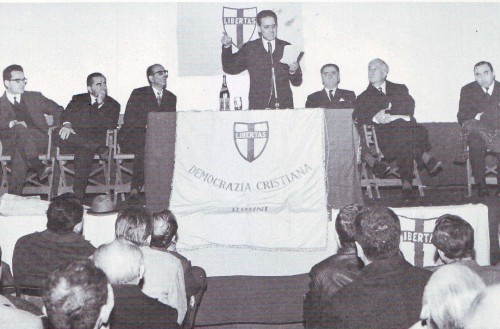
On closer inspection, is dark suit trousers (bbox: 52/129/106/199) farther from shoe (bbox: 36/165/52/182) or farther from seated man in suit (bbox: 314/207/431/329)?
seated man in suit (bbox: 314/207/431/329)

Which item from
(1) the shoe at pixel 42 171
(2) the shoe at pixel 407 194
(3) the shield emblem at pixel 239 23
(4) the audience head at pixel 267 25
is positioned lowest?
(2) the shoe at pixel 407 194

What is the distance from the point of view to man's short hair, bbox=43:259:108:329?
1299 millimetres

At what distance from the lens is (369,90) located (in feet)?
20.0

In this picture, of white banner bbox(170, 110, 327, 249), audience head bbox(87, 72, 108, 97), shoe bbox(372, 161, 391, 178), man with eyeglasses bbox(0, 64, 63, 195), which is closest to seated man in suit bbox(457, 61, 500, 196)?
shoe bbox(372, 161, 391, 178)

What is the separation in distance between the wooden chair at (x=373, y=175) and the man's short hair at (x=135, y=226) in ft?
10.7

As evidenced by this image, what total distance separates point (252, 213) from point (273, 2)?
3.63 metres

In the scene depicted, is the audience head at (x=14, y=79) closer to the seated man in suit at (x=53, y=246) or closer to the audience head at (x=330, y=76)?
the audience head at (x=330, y=76)

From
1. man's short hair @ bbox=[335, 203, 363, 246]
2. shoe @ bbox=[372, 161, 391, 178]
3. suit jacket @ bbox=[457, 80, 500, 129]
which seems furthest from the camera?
suit jacket @ bbox=[457, 80, 500, 129]

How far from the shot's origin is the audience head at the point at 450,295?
3.98 feet

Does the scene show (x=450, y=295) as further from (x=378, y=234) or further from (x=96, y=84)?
(x=96, y=84)

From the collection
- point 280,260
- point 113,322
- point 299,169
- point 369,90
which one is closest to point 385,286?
point 113,322

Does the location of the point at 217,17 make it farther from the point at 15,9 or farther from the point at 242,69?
the point at 15,9

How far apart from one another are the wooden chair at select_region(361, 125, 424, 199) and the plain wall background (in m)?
0.91

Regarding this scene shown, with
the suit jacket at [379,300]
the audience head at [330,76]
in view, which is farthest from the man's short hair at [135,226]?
the audience head at [330,76]
